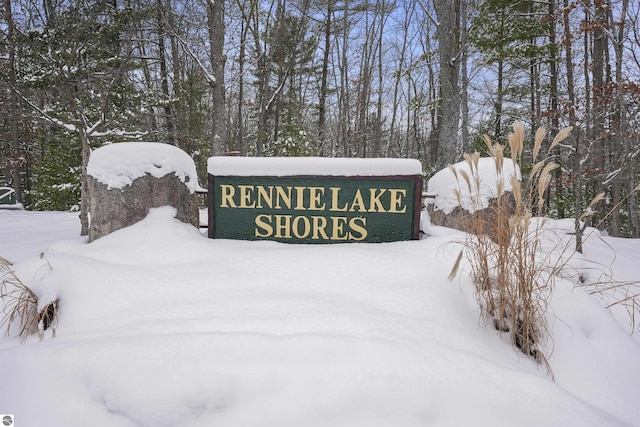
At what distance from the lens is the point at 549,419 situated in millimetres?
1124

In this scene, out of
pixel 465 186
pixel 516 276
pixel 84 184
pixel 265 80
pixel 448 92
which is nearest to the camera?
pixel 516 276

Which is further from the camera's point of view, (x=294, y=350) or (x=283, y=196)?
(x=283, y=196)

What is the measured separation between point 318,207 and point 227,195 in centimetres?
79

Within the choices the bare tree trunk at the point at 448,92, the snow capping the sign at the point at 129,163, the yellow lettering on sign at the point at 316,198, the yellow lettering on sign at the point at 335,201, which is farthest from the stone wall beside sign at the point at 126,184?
the bare tree trunk at the point at 448,92

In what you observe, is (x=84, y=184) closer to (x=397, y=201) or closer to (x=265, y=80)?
(x=397, y=201)

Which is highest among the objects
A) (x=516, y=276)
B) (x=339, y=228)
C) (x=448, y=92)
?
(x=448, y=92)

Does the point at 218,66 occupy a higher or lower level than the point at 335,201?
higher

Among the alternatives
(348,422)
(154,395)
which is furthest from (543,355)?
(154,395)

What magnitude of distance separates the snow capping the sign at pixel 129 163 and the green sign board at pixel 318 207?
0.43m

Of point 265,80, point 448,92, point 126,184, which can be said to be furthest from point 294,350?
point 265,80

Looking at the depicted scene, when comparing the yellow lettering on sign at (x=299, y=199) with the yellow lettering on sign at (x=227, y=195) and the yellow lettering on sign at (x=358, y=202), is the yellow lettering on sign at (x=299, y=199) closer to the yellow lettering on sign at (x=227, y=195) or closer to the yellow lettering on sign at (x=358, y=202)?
the yellow lettering on sign at (x=358, y=202)

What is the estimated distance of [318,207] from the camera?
288 centimetres

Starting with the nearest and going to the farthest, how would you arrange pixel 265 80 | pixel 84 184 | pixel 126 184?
1. pixel 126 184
2. pixel 84 184
3. pixel 265 80

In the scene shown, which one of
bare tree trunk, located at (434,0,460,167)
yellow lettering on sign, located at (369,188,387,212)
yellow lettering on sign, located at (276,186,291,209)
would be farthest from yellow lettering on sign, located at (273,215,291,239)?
bare tree trunk, located at (434,0,460,167)
